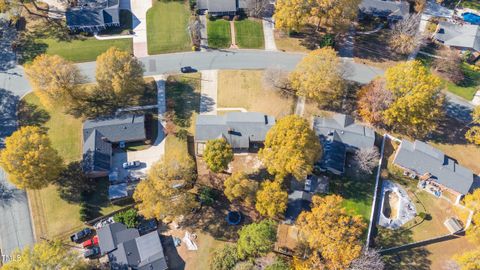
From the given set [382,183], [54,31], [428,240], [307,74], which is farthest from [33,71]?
[428,240]

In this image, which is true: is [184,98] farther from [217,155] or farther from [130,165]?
[217,155]

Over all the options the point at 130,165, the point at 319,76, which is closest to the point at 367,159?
the point at 319,76

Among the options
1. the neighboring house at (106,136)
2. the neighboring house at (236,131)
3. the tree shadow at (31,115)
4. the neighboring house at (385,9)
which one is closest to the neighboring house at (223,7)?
the neighboring house at (385,9)

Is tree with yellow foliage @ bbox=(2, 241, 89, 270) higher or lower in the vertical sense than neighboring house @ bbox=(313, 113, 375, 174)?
lower

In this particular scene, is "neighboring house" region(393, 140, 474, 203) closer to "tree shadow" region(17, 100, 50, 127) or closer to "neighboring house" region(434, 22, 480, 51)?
"neighboring house" region(434, 22, 480, 51)

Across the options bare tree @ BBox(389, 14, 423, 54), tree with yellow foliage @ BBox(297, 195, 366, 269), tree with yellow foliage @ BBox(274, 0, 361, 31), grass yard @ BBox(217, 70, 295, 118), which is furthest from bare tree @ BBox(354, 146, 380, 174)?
tree with yellow foliage @ BBox(274, 0, 361, 31)

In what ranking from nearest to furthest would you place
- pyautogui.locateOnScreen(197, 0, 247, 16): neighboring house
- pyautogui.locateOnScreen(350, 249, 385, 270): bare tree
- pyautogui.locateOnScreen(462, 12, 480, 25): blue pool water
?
pyautogui.locateOnScreen(350, 249, 385, 270): bare tree, pyautogui.locateOnScreen(197, 0, 247, 16): neighboring house, pyautogui.locateOnScreen(462, 12, 480, 25): blue pool water

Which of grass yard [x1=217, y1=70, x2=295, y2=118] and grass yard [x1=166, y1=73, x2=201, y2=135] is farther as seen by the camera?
grass yard [x1=217, y1=70, x2=295, y2=118]

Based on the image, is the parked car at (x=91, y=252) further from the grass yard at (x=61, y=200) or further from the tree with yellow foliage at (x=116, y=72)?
the tree with yellow foliage at (x=116, y=72)
